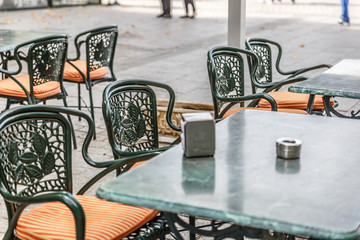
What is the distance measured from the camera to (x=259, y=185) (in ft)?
6.91

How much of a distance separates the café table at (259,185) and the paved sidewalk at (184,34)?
1.77 meters

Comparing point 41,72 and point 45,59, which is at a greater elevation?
point 45,59

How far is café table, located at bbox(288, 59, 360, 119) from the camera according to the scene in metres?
3.66

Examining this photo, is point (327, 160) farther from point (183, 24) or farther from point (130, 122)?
point (183, 24)

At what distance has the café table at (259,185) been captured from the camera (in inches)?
73.3

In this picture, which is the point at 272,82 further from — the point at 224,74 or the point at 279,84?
the point at 224,74

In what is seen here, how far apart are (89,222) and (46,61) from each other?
Result: 2587 mm

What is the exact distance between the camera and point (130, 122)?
10.7ft

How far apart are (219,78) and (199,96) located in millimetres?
2708

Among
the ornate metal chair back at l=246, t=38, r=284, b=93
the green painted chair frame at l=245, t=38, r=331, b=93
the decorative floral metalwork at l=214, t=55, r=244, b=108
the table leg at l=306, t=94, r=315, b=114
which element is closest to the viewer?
the table leg at l=306, t=94, r=315, b=114

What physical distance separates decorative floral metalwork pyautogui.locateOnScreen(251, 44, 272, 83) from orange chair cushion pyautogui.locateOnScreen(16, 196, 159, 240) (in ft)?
8.04

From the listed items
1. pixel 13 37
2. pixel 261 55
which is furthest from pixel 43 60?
pixel 261 55

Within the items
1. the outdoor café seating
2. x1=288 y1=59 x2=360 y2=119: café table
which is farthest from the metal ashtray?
the outdoor café seating

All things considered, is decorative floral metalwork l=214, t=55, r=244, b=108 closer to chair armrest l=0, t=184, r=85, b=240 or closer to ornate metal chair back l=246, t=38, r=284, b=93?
ornate metal chair back l=246, t=38, r=284, b=93
